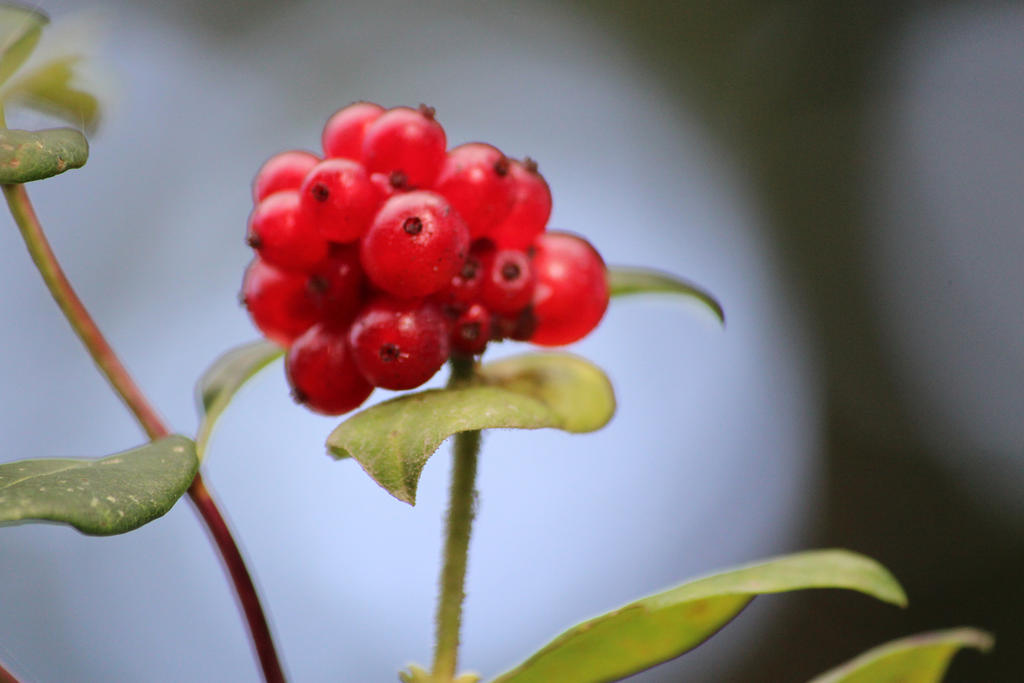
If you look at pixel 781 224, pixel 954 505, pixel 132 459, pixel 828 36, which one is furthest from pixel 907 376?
pixel 132 459

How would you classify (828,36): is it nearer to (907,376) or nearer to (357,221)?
(907,376)

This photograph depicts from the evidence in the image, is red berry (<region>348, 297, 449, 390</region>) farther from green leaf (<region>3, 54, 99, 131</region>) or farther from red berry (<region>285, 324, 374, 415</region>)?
green leaf (<region>3, 54, 99, 131</region>)

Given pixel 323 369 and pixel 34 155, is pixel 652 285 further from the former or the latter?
pixel 34 155

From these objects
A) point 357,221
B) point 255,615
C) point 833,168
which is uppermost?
point 833,168

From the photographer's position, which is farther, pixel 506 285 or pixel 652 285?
pixel 652 285

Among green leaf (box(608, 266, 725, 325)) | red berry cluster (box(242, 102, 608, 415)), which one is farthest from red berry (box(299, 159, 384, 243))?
green leaf (box(608, 266, 725, 325))

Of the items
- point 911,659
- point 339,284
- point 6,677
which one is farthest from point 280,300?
point 911,659

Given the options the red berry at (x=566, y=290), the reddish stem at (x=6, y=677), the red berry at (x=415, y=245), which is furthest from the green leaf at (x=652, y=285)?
the reddish stem at (x=6, y=677)
